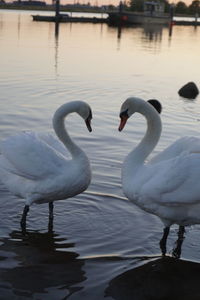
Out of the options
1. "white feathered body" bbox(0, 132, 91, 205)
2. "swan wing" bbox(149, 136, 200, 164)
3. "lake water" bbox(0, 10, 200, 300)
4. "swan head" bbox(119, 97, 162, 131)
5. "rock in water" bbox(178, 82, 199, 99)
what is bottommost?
"lake water" bbox(0, 10, 200, 300)

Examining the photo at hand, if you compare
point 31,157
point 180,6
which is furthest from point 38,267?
point 180,6

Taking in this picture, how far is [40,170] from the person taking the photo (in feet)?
19.6

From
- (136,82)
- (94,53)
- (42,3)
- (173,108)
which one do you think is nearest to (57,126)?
(173,108)

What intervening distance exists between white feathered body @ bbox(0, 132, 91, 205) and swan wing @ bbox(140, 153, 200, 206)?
914mm

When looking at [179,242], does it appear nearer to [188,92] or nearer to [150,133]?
[150,133]

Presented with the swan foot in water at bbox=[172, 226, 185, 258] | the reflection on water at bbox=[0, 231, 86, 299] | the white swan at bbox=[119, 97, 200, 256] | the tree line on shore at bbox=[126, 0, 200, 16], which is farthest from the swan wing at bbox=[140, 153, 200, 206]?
the tree line on shore at bbox=[126, 0, 200, 16]

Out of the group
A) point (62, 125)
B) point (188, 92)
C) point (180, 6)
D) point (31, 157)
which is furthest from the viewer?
point (180, 6)

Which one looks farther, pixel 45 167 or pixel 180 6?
pixel 180 6

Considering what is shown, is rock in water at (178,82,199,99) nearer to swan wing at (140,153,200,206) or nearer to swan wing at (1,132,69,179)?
swan wing at (1,132,69,179)

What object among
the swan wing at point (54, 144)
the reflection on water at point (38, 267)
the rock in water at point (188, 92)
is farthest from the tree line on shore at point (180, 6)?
the reflection on water at point (38, 267)

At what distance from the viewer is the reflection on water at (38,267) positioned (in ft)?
16.0

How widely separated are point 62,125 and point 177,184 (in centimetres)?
173

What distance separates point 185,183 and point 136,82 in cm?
1421

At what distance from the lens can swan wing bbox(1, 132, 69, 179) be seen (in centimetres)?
597
